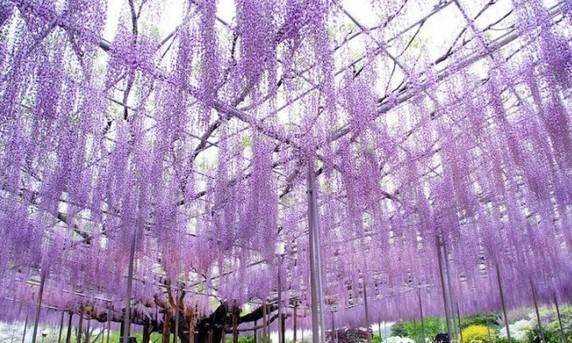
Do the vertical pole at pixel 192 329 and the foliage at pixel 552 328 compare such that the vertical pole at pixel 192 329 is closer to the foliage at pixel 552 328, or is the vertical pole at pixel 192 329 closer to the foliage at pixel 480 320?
the foliage at pixel 552 328

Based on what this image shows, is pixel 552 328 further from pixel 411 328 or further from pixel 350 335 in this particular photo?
pixel 411 328

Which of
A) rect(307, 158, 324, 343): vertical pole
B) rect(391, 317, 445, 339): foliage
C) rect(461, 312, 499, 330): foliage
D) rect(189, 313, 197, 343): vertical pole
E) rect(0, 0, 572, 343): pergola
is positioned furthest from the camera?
rect(391, 317, 445, 339): foliage

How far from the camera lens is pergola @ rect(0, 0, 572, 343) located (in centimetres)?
478

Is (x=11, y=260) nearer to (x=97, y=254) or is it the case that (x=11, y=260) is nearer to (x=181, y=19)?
(x=97, y=254)

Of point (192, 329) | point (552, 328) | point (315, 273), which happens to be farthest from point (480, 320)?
point (315, 273)

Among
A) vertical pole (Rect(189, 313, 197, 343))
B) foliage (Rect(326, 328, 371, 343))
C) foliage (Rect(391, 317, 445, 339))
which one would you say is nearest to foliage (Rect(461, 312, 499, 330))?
foliage (Rect(391, 317, 445, 339))

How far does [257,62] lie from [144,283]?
989cm

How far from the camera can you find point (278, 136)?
259 inches

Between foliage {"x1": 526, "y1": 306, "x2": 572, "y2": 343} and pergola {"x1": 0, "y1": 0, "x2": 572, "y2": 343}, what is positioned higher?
pergola {"x1": 0, "y1": 0, "x2": 572, "y2": 343}

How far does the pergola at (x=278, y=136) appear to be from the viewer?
4.78 m

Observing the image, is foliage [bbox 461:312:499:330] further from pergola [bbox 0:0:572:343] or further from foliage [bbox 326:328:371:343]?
pergola [bbox 0:0:572:343]

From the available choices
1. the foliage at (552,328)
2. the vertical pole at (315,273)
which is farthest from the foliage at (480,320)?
the vertical pole at (315,273)

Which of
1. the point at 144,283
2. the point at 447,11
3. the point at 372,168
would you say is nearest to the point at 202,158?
the point at 372,168

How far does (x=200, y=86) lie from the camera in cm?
504
